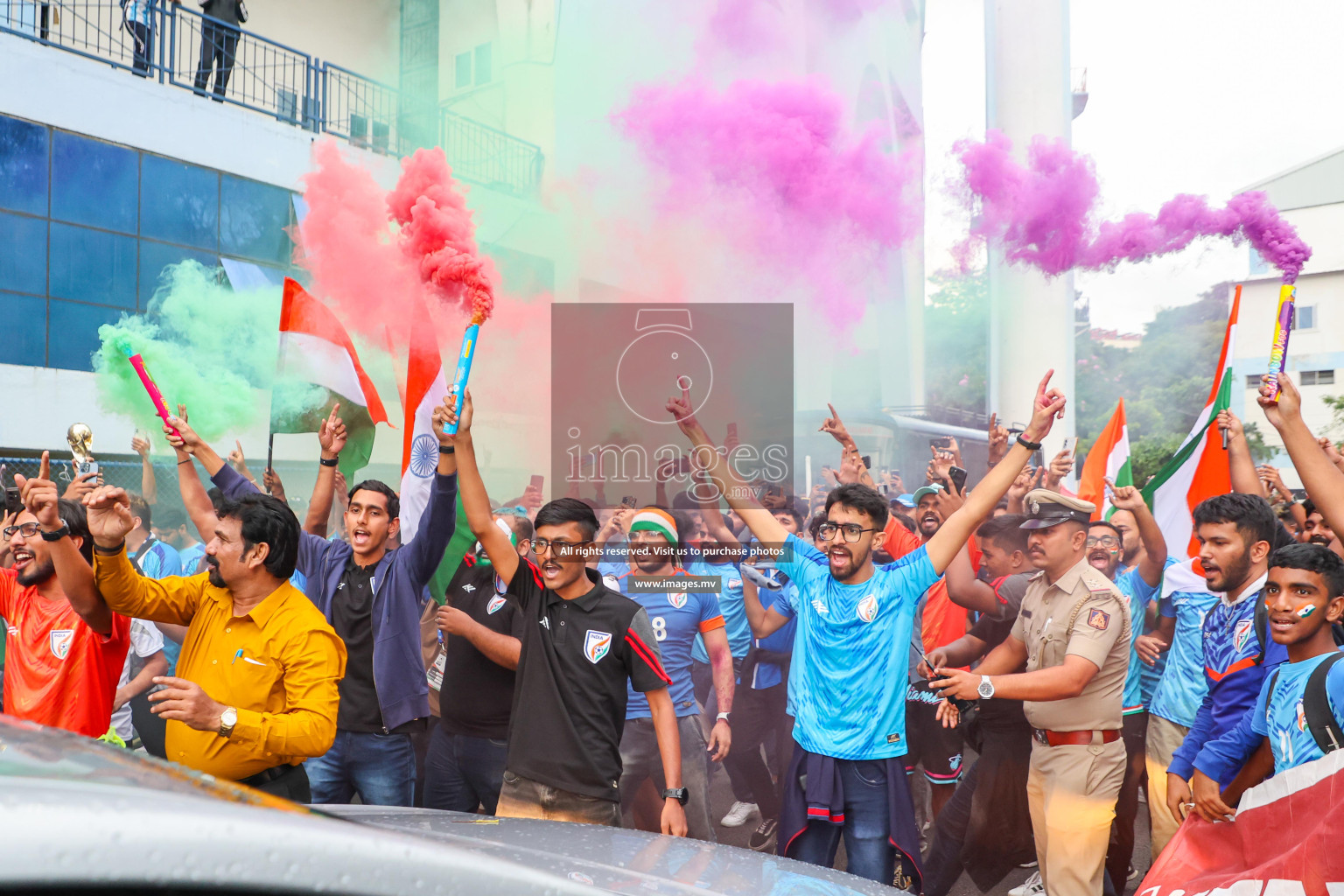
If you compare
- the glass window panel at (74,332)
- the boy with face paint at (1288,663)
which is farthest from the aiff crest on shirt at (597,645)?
the glass window panel at (74,332)

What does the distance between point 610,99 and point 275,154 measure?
7.59 meters

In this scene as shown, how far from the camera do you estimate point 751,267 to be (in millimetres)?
6785

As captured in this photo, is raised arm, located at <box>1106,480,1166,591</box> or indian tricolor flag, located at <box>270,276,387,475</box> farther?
indian tricolor flag, located at <box>270,276,387,475</box>

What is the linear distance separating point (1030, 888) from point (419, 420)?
3.75 meters

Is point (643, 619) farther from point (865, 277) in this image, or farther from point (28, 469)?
point (28, 469)

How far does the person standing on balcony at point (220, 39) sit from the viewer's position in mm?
12492

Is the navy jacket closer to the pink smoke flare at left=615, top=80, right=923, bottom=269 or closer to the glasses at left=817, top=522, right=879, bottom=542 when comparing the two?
the glasses at left=817, top=522, right=879, bottom=542

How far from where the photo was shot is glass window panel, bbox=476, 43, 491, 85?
8648mm

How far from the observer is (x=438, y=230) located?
5.33m

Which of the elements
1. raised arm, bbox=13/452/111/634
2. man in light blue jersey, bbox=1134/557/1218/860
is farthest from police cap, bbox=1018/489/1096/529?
raised arm, bbox=13/452/111/634

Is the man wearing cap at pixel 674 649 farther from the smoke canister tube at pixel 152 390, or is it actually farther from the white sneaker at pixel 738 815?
the smoke canister tube at pixel 152 390

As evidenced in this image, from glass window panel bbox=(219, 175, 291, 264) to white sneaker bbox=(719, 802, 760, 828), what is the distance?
394 inches

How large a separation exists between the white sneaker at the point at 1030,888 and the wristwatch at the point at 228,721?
3.57 meters

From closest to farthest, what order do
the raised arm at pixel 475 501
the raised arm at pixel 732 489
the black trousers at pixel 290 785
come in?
the black trousers at pixel 290 785
the raised arm at pixel 475 501
the raised arm at pixel 732 489
